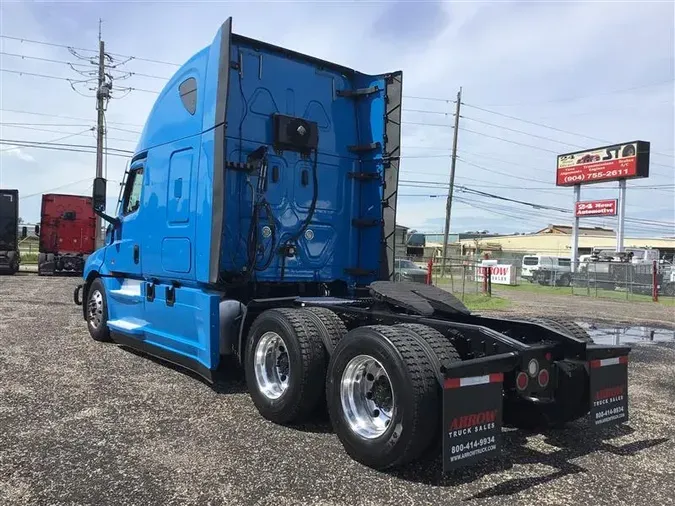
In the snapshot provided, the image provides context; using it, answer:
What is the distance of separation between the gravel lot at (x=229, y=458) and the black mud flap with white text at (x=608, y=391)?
32 cm

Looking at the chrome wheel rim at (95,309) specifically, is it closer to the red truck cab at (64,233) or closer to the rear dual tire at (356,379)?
the rear dual tire at (356,379)

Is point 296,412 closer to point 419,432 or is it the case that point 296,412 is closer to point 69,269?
point 419,432

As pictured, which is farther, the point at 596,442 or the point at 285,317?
the point at 285,317

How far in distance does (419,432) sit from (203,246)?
10.2 feet

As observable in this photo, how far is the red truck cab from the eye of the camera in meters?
24.1

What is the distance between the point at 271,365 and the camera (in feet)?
17.3

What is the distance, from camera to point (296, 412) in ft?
15.5

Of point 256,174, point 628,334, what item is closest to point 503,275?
point 628,334

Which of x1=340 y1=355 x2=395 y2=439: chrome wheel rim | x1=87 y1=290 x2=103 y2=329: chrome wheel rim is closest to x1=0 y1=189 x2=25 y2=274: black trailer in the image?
x1=87 y1=290 x2=103 y2=329: chrome wheel rim

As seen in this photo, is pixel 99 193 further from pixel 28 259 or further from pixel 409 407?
pixel 28 259

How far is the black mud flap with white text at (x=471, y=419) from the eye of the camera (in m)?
3.46

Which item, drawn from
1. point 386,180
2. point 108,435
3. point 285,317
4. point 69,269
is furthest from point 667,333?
point 69,269

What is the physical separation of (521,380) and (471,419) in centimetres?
61

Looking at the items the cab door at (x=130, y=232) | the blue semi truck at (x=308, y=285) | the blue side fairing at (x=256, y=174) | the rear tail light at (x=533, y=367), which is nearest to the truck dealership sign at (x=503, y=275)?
the blue side fairing at (x=256, y=174)
